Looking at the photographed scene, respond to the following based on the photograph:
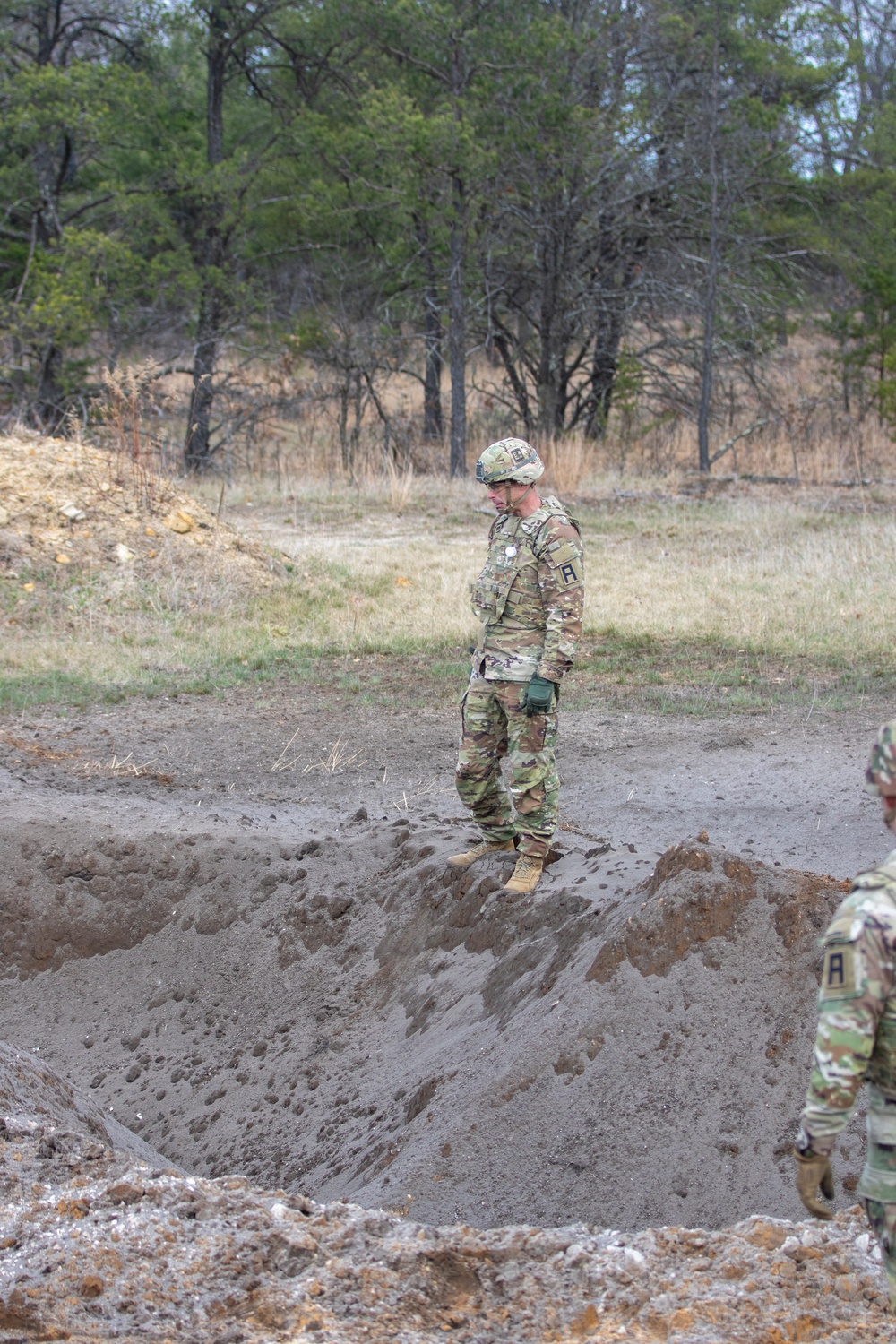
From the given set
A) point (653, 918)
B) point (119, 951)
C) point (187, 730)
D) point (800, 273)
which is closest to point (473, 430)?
point (800, 273)

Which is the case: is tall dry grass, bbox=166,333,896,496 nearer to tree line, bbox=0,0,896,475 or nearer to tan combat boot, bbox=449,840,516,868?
tree line, bbox=0,0,896,475

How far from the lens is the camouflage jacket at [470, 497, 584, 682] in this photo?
5.00 m

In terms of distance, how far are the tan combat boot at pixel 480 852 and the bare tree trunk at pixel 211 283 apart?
1486 centimetres

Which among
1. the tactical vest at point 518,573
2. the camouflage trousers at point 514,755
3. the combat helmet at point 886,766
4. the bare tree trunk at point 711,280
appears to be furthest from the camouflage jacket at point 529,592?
the bare tree trunk at point 711,280

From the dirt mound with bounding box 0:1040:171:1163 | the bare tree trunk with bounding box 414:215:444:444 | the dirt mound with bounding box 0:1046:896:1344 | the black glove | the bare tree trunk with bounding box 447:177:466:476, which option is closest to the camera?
the dirt mound with bounding box 0:1046:896:1344

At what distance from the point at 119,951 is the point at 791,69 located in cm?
1778

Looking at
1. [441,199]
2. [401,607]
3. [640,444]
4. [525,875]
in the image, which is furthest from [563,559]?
[640,444]

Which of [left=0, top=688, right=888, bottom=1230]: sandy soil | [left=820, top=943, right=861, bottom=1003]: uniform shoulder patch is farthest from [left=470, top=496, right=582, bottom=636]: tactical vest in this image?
[left=820, top=943, right=861, bottom=1003]: uniform shoulder patch

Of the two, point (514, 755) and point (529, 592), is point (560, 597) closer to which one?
point (529, 592)

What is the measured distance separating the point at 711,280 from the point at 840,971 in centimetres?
1764

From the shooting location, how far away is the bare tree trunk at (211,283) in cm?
1930

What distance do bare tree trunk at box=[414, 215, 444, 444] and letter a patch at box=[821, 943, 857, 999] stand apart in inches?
732

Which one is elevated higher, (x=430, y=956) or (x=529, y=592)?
(x=529, y=592)

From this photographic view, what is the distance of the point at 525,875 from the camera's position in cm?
521
